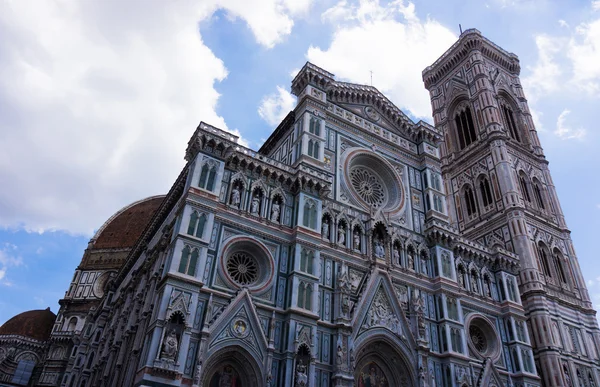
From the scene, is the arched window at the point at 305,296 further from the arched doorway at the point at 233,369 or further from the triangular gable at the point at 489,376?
the triangular gable at the point at 489,376

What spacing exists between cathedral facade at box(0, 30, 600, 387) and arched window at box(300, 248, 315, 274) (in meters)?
0.06

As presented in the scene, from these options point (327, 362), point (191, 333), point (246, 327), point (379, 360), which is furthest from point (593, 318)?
point (191, 333)

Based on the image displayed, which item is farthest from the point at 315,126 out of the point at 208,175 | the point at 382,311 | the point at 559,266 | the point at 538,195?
the point at 538,195

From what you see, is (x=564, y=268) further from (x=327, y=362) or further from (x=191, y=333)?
(x=191, y=333)

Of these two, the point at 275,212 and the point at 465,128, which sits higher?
the point at 465,128

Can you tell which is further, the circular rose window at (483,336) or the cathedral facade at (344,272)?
the circular rose window at (483,336)

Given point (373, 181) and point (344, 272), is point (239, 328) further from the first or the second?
point (373, 181)

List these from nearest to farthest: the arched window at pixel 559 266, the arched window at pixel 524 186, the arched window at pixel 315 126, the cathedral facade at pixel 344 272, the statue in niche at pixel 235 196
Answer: the cathedral facade at pixel 344 272
the statue in niche at pixel 235 196
the arched window at pixel 315 126
the arched window at pixel 559 266
the arched window at pixel 524 186

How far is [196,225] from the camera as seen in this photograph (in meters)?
20.5

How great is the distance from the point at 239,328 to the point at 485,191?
27.1 m

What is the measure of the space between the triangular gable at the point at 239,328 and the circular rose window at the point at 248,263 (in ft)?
3.08

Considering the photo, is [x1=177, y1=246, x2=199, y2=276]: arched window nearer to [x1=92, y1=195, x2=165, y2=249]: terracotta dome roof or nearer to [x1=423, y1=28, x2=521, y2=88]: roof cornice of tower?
[x1=92, y1=195, x2=165, y2=249]: terracotta dome roof

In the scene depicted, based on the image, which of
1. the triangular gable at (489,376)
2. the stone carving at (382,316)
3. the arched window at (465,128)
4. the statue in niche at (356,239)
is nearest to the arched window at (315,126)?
the statue in niche at (356,239)

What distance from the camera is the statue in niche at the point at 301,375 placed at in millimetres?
19077
